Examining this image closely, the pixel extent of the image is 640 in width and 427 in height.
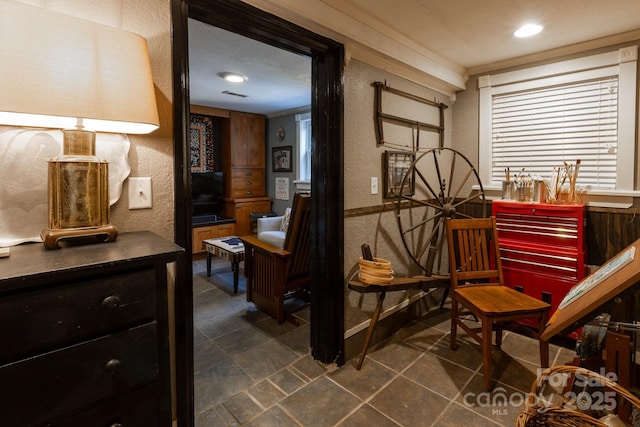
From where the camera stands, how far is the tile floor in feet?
5.92

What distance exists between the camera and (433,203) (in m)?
3.08

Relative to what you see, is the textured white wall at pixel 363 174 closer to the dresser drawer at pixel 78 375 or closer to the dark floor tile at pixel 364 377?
the dark floor tile at pixel 364 377

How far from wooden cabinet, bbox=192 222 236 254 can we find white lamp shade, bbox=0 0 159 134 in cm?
407

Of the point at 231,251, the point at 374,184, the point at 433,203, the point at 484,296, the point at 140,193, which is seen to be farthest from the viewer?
the point at 231,251

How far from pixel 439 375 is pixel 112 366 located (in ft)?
6.29

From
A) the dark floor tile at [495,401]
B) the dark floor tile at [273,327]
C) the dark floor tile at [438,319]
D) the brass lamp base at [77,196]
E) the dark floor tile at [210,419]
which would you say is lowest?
the dark floor tile at [210,419]

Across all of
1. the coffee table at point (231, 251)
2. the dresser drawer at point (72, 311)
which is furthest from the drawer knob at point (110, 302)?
the coffee table at point (231, 251)

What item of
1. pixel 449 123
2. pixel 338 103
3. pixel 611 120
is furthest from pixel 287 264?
pixel 611 120

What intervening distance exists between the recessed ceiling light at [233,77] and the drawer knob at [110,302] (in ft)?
10.5

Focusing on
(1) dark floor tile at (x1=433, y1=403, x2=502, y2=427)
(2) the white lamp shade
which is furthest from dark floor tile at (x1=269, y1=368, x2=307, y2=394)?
(2) the white lamp shade

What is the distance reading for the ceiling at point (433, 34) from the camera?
196 cm

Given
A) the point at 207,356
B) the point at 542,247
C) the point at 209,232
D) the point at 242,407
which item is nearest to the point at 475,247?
the point at 542,247

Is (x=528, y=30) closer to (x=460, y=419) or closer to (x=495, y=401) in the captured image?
(x=495, y=401)

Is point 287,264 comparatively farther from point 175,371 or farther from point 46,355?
point 46,355
